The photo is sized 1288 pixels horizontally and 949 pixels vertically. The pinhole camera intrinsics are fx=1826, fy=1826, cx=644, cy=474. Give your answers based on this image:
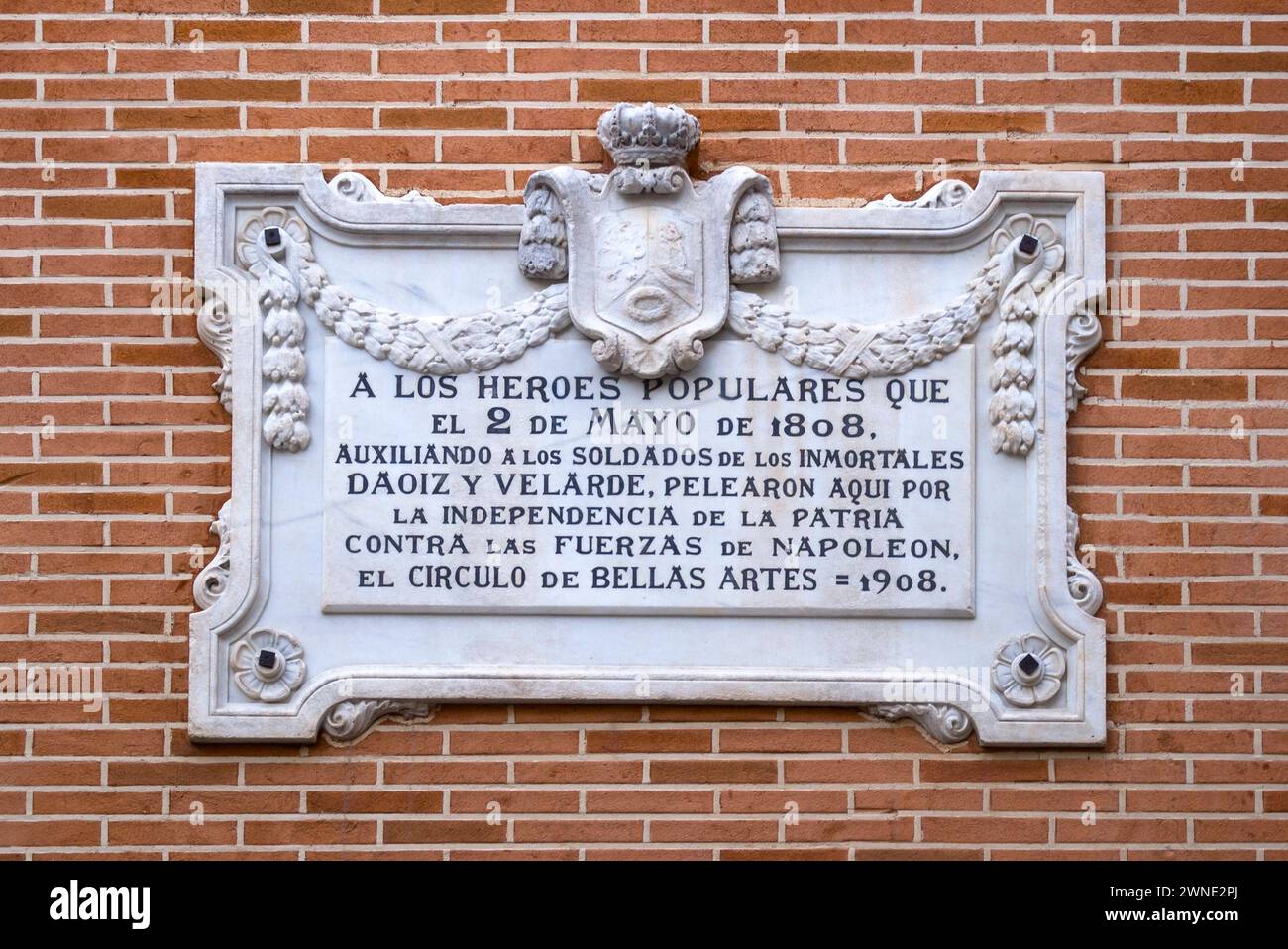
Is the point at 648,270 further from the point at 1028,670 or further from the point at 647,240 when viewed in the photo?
the point at 1028,670

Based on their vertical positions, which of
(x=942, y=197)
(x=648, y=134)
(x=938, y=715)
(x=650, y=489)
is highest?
(x=648, y=134)

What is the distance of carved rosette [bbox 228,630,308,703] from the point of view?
502 centimetres

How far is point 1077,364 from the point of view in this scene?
203 inches

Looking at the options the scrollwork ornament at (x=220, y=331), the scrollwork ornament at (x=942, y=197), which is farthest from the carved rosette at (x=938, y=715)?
the scrollwork ornament at (x=220, y=331)

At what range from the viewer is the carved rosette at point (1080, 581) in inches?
200

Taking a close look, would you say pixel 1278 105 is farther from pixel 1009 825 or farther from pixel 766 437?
pixel 1009 825

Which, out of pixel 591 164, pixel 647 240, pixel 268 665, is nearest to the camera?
pixel 268 665

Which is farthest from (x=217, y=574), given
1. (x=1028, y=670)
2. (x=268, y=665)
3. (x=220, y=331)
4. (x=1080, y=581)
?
(x=1080, y=581)

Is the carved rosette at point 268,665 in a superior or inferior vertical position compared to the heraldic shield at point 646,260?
inferior

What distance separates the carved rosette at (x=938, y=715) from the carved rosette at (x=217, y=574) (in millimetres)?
1830

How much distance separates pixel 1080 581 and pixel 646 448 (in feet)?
4.15

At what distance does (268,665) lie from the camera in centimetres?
501

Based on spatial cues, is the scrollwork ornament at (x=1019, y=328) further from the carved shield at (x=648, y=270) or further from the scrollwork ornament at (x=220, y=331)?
the scrollwork ornament at (x=220, y=331)

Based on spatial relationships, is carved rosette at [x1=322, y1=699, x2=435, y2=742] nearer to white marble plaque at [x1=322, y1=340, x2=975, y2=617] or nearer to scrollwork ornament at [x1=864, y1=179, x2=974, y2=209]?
white marble plaque at [x1=322, y1=340, x2=975, y2=617]
